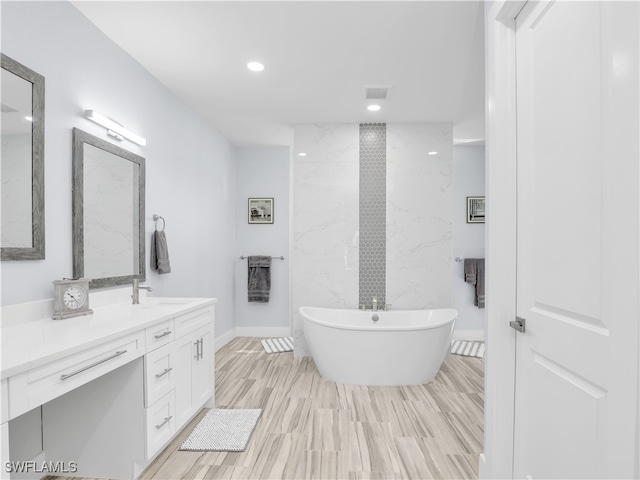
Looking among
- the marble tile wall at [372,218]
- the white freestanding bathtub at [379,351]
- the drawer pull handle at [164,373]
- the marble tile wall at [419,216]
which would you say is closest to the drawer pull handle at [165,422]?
the drawer pull handle at [164,373]

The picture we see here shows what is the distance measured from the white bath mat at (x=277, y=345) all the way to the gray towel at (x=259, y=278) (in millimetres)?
536

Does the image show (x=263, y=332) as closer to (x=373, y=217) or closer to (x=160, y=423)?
(x=373, y=217)

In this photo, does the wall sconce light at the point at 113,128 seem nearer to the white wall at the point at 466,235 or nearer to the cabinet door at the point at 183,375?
the cabinet door at the point at 183,375

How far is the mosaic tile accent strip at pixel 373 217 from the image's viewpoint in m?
3.98

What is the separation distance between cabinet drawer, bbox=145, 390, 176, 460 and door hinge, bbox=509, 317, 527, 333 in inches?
70.3

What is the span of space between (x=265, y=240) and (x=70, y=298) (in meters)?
3.12

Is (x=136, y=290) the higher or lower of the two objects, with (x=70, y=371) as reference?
higher

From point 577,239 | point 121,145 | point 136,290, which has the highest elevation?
point 121,145

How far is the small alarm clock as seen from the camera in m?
1.87

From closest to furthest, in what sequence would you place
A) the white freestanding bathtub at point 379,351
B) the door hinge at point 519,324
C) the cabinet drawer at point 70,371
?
the cabinet drawer at point 70,371 < the door hinge at point 519,324 < the white freestanding bathtub at point 379,351

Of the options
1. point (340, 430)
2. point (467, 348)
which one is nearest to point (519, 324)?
point (340, 430)

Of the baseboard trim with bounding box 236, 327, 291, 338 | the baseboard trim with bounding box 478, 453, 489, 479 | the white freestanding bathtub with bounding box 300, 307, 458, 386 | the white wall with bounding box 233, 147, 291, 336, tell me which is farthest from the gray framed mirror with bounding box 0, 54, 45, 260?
the baseboard trim with bounding box 236, 327, 291, 338

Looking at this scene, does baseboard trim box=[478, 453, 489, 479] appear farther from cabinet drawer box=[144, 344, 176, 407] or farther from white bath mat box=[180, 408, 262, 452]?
cabinet drawer box=[144, 344, 176, 407]

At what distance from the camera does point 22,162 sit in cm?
174
